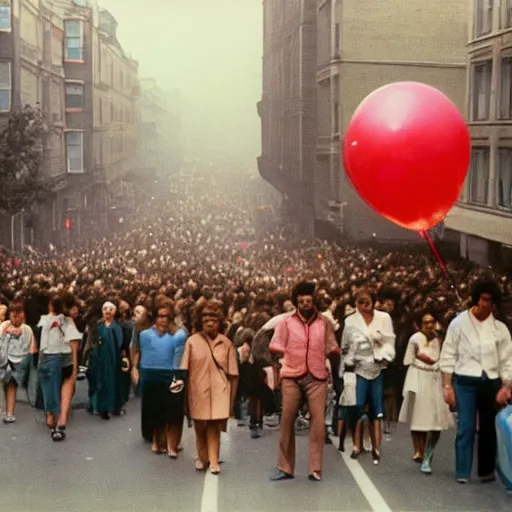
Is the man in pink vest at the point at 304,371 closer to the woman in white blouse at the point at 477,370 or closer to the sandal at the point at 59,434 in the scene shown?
the woman in white blouse at the point at 477,370

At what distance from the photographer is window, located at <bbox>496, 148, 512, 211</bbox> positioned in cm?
1307

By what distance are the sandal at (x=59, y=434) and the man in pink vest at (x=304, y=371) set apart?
204cm

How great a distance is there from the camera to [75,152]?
12.7 metres

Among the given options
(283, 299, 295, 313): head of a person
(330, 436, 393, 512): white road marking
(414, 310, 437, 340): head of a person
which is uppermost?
(414, 310, 437, 340): head of a person

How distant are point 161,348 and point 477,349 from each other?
2193mm

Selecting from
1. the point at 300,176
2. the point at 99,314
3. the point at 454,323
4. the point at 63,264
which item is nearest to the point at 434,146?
the point at 454,323

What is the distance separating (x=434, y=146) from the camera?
827 cm

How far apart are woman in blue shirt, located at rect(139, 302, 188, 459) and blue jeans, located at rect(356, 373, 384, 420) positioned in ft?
3.95

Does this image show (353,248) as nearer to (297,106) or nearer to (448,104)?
(297,106)

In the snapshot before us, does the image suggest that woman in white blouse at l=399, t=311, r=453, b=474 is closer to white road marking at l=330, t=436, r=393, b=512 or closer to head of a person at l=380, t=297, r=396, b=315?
white road marking at l=330, t=436, r=393, b=512

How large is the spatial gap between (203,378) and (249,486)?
2.55ft

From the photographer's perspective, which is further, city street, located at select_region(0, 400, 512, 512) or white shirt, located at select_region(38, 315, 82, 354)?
white shirt, located at select_region(38, 315, 82, 354)

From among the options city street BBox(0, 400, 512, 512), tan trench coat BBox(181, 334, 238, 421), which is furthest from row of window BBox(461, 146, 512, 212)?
tan trench coat BBox(181, 334, 238, 421)

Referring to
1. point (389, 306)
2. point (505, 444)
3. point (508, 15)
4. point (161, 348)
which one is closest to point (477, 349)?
point (505, 444)
